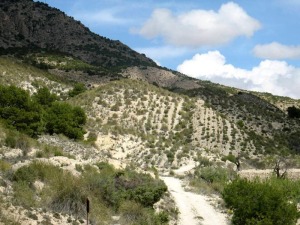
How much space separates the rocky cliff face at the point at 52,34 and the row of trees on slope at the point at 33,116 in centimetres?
6253

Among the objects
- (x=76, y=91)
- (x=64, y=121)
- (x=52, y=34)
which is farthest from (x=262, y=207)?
(x=52, y=34)

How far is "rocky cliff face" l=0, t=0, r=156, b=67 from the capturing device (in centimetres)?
10976

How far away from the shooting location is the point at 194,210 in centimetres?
2555

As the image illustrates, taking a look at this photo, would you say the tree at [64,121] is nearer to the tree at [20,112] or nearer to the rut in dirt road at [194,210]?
the tree at [20,112]

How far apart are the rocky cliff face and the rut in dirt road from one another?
82.9 metres

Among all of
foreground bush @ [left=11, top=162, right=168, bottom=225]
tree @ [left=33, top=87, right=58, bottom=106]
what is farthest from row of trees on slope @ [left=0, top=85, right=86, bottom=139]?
foreground bush @ [left=11, top=162, right=168, bottom=225]

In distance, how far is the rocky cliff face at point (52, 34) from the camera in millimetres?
109756

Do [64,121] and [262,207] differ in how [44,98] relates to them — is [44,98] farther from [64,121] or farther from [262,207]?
[262,207]

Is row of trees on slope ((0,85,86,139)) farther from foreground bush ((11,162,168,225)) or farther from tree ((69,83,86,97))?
tree ((69,83,86,97))

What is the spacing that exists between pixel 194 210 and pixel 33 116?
62.6 feet

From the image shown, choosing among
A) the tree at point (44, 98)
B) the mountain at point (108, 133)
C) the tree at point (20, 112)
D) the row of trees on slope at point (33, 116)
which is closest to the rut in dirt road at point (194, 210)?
the mountain at point (108, 133)

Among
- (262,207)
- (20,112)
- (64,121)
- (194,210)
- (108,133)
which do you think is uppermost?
(262,207)

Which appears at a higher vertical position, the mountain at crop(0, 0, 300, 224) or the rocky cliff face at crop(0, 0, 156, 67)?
the rocky cliff face at crop(0, 0, 156, 67)

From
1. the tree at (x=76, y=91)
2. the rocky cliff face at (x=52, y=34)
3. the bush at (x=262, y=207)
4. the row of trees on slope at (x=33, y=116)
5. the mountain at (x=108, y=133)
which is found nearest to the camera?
the mountain at (x=108, y=133)
